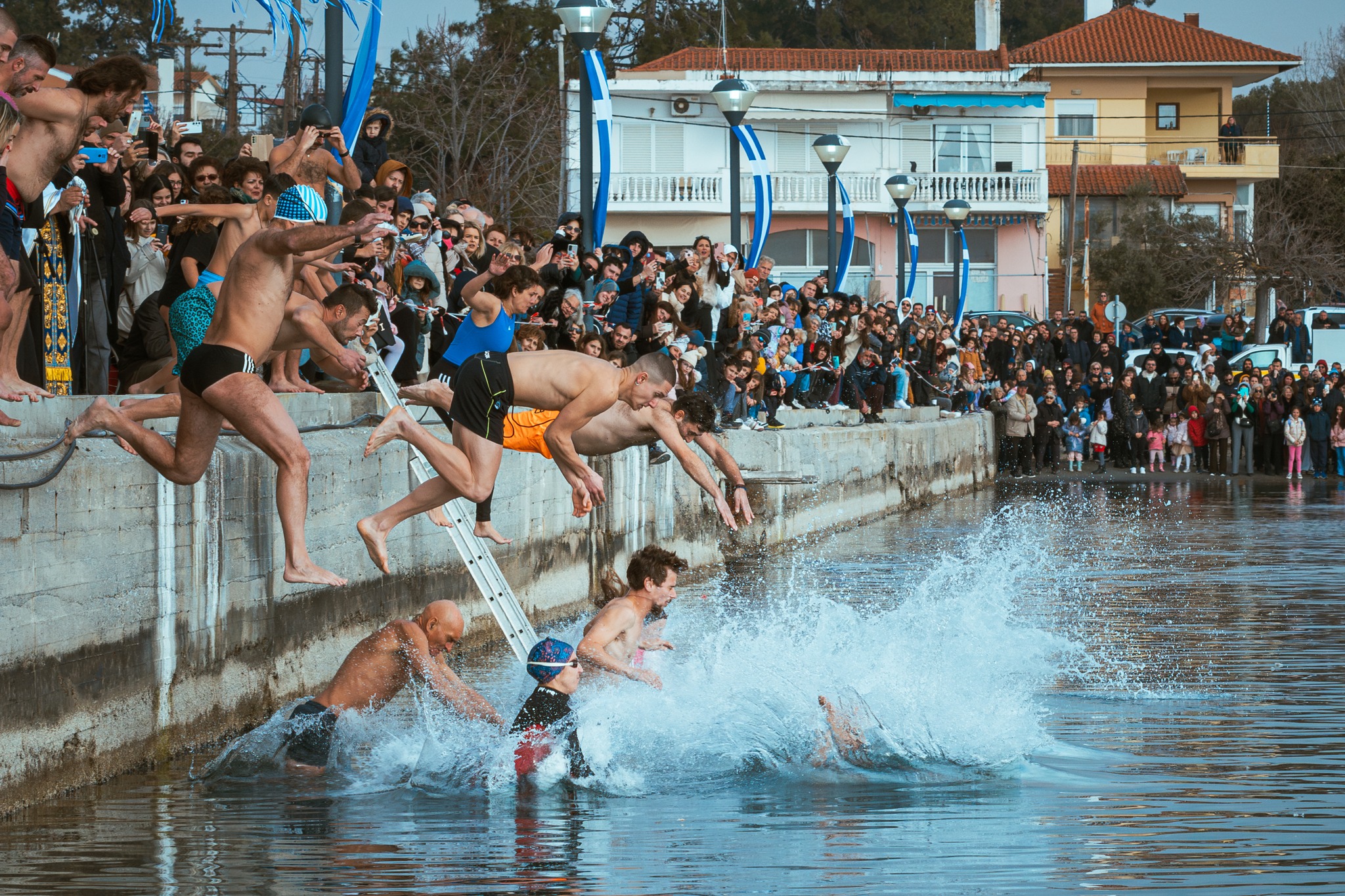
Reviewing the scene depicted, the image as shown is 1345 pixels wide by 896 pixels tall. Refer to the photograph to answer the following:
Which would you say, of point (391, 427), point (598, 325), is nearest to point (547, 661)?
point (391, 427)

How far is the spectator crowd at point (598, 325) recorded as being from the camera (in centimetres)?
992

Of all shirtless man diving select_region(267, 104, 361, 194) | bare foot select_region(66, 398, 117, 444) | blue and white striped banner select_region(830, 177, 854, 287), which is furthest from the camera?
blue and white striped banner select_region(830, 177, 854, 287)

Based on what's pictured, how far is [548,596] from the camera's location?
14414mm

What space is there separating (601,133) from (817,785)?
10.5 metres

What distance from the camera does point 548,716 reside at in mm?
8406

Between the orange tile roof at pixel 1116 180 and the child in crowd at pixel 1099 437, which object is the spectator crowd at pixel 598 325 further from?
the orange tile roof at pixel 1116 180

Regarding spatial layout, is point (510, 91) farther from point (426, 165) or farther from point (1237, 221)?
point (1237, 221)

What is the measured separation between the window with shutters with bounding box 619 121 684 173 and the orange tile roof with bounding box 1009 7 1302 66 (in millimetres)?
13131

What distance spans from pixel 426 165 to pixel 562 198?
148 inches

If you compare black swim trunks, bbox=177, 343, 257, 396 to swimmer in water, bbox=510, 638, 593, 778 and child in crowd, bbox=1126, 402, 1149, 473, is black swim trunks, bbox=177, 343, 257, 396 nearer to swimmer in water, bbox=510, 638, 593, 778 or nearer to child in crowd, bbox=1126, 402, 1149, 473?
swimmer in water, bbox=510, 638, 593, 778

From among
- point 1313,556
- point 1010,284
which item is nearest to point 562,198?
point 1010,284

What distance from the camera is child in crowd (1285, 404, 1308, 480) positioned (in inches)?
1276

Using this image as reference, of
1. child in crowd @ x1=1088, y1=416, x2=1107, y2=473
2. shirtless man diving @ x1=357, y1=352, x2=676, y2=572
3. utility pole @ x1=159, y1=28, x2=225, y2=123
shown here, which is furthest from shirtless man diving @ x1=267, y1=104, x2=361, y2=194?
utility pole @ x1=159, y1=28, x2=225, y2=123

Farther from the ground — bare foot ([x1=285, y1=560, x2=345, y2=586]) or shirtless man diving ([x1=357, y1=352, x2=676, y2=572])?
shirtless man diving ([x1=357, y1=352, x2=676, y2=572])
